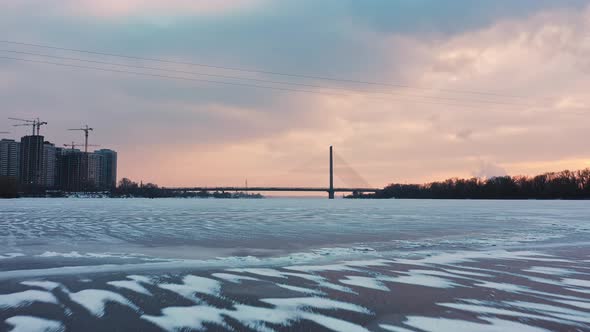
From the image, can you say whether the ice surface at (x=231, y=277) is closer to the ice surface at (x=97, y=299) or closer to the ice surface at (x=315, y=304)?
the ice surface at (x=315, y=304)

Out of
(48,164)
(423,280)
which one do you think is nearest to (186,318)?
(423,280)

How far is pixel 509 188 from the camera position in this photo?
12406cm

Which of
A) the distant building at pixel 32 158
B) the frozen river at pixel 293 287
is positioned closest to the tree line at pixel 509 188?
the frozen river at pixel 293 287

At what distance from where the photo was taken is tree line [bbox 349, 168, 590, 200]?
112 metres

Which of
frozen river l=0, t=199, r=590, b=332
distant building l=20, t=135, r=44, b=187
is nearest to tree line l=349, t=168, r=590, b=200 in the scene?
frozen river l=0, t=199, r=590, b=332

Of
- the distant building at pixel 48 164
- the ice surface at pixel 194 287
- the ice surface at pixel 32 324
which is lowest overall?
the ice surface at pixel 194 287

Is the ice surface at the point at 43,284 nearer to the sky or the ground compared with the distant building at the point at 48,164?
nearer to the ground


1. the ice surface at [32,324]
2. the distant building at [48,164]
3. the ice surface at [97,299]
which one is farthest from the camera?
the distant building at [48,164]

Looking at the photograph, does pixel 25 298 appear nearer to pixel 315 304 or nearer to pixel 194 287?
pixel 194 287

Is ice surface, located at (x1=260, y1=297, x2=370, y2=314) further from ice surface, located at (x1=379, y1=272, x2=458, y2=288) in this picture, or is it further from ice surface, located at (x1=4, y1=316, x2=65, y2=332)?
ice surface, located at (x1=4, y1=316, x2=65, y2=332)

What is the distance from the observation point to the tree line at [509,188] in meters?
112

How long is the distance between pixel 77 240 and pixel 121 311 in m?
7.98

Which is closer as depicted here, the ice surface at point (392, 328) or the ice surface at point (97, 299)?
the ice surface at point (392, 328)

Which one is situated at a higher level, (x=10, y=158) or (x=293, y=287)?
(x=10, y=158)
